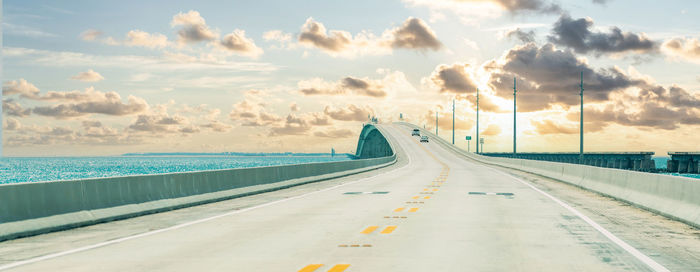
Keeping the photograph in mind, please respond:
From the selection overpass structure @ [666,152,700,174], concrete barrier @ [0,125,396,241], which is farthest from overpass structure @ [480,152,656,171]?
concrete barrier @ [0,125,396,241]

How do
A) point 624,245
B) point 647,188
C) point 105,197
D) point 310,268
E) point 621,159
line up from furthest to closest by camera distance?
point 621,159, point 647,188, point 105,197, point 624,245, point 310,268

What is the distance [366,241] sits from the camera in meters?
11.3

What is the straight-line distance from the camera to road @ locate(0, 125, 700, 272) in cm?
912

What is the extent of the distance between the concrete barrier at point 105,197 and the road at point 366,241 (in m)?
0.37

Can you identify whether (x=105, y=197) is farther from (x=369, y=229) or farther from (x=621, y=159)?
(x=621, y=159)

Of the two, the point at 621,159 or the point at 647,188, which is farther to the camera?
the point at 621,159

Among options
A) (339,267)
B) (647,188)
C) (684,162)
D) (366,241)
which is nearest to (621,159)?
(684,162)

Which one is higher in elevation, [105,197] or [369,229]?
[105,197]

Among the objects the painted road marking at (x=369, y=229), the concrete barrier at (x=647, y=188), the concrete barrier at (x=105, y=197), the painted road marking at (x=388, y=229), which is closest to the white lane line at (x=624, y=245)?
the concrete barrier at (x=647, y=188)

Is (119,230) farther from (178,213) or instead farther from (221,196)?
(221,196)

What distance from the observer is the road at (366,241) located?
9125mm

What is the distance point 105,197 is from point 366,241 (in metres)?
6.06

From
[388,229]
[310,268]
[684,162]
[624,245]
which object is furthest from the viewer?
[684,162]

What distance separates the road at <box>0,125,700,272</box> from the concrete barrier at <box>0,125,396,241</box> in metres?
0.37
